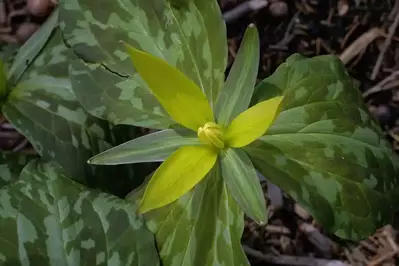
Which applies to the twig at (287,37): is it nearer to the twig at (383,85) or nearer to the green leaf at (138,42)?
the twig at (383,85)

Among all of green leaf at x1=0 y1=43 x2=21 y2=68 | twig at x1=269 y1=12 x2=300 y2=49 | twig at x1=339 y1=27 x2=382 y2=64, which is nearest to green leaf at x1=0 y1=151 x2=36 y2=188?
green leaf at x1=0 y1=43 x2=21 y2=68

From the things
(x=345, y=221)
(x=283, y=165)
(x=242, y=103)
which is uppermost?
(x=242, y=103)

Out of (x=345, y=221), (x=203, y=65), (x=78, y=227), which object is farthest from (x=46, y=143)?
(x=345, y=221)

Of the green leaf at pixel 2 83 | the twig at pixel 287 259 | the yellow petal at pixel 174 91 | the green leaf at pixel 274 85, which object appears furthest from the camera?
the twig at pixel 287 259

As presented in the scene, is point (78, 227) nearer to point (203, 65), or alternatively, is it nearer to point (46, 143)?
point (46, 143)

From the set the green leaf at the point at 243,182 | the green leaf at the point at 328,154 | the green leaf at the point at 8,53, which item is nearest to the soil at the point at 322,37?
the green leaf at the point at 8,53

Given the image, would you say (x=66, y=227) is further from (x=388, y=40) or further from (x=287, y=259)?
(x=388, y=40)
